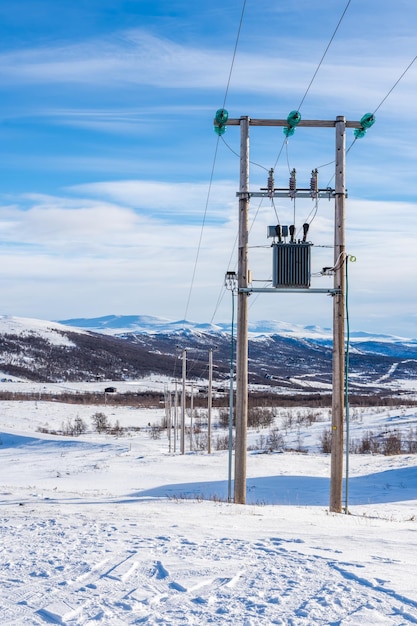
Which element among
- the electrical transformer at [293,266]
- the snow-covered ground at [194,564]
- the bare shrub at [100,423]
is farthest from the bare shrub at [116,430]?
the electrical transformer at [293,266]

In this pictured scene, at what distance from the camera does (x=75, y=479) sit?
24453mm

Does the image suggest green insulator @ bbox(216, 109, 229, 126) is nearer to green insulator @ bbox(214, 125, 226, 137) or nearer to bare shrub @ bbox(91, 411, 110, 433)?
green insulator @ bbox(214, 125, 226, 137)

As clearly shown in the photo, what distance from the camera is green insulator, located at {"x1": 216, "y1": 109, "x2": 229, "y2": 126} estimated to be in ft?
48.2

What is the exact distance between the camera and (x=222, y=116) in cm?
1468

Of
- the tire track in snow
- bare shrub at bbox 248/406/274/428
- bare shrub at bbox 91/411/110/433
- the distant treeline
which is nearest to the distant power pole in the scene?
the tire track in snow

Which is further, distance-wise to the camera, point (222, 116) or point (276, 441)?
point (276, 441)

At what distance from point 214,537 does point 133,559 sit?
1633mm

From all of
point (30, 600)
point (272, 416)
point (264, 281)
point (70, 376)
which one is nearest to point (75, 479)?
point (264, 281)

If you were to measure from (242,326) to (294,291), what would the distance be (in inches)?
50.3

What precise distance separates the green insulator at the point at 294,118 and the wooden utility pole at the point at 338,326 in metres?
0.88

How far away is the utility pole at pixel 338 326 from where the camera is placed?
14086 mm

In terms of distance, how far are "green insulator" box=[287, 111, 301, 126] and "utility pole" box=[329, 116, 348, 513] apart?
34.5 inches

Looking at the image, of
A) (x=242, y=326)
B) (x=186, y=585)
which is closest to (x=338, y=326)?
(x=242, y=326)

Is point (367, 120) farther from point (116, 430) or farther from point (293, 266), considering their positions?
point (116, 430)
